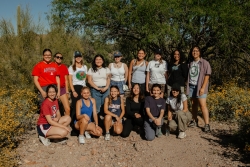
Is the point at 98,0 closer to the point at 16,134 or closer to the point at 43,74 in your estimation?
the point at 43,74

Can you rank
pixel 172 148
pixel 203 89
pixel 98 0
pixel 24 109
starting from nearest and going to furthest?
pixel 172 148
pixel 203 89
pixel 24 109
pixel 98 0

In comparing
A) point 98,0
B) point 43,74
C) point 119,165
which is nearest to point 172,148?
point 119,165

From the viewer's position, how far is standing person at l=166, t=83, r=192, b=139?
565 cm

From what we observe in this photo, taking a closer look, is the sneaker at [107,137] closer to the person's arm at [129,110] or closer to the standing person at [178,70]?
the person's arm at [129,110]

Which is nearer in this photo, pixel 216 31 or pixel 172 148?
pixel 172 148

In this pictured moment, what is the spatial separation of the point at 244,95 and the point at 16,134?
19.3 feet

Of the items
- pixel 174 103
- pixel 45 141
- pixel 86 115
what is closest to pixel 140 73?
pixel 174 103

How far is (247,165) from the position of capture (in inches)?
177

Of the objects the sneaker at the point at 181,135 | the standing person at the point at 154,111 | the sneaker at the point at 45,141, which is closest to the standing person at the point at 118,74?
the standing person at the point at 154,111

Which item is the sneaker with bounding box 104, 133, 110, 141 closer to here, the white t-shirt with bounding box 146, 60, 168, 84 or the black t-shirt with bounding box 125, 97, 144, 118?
the black t-shirt with bounding box 125, 97, 144, 118

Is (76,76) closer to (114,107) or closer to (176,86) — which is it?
(114,107)

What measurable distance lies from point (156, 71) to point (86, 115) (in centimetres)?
178

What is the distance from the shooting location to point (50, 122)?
5301 millimetres

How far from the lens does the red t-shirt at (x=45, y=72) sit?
19.3ft
